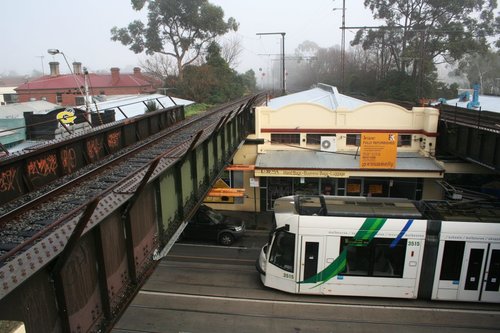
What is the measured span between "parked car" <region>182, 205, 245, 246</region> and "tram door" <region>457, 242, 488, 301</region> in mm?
10301

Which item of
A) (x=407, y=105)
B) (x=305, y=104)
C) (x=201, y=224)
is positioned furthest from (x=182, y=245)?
→ (x=407, y=105)

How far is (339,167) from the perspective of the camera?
2147 cm

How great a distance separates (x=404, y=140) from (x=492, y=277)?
1247 cm

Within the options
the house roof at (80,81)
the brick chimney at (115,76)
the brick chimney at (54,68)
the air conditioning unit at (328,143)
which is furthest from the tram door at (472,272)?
the brick chimney at (54,68)

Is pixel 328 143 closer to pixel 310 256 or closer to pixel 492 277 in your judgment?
pixel 310 256

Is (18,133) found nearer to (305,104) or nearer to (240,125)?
(240,125)

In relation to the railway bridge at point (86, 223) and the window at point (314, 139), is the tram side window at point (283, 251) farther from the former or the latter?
the window at point (314, 139)

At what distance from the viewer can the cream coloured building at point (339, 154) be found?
2148 centimetres

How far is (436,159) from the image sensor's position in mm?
21906

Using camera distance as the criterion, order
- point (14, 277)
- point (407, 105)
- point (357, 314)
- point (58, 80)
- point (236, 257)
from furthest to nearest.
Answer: point (58, 80) → point (407, 105) → point (236, 257) → point (357, 314) → point (14, 277)

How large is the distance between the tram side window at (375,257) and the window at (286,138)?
1250 centimetres

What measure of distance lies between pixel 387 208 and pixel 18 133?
2300 centimetres

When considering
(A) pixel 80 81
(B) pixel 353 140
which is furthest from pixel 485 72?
(A) pixel 80 81

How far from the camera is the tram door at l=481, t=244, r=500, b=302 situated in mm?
12023
